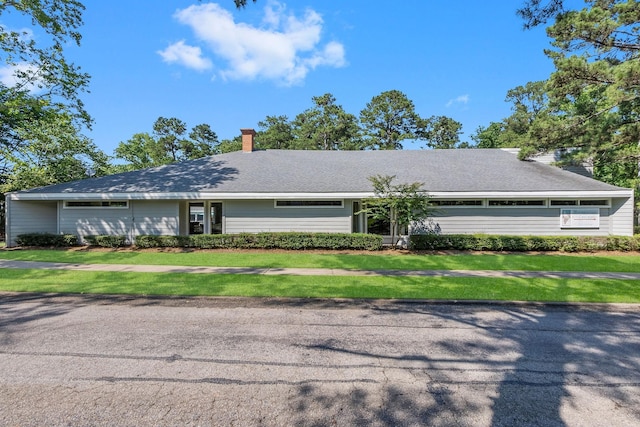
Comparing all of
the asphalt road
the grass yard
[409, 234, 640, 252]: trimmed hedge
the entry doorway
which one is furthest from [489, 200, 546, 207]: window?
the entry doorway

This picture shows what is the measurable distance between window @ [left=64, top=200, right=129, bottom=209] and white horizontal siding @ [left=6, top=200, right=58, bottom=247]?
1.80 m

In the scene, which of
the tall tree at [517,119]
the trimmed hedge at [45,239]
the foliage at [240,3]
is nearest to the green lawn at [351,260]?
the trimmed hedge at [45,239]

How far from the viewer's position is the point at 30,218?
15.3 m

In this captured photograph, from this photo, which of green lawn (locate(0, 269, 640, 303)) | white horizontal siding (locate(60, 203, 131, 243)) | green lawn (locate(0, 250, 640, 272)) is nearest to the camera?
green lawn (locate(0, 269, 640, 303))

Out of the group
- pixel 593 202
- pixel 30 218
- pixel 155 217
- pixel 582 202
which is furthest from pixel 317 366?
pixel 30 218

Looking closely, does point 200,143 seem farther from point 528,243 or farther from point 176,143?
point 528,243

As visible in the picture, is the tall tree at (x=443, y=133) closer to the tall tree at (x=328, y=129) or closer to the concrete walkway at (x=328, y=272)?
the tall tree at (x=328, y=129)

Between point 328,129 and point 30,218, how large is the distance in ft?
108

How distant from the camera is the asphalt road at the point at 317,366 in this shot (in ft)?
9.11

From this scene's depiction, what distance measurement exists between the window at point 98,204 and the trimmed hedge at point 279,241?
2661mm

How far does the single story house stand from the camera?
14.4 metres

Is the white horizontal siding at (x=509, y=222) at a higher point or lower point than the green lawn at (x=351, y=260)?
higher

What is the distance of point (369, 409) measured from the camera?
9.32 ft

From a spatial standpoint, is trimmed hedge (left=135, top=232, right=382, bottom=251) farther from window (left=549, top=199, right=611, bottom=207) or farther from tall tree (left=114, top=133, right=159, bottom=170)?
tall tree (left=114, top=133, right=159, bottom=170)
